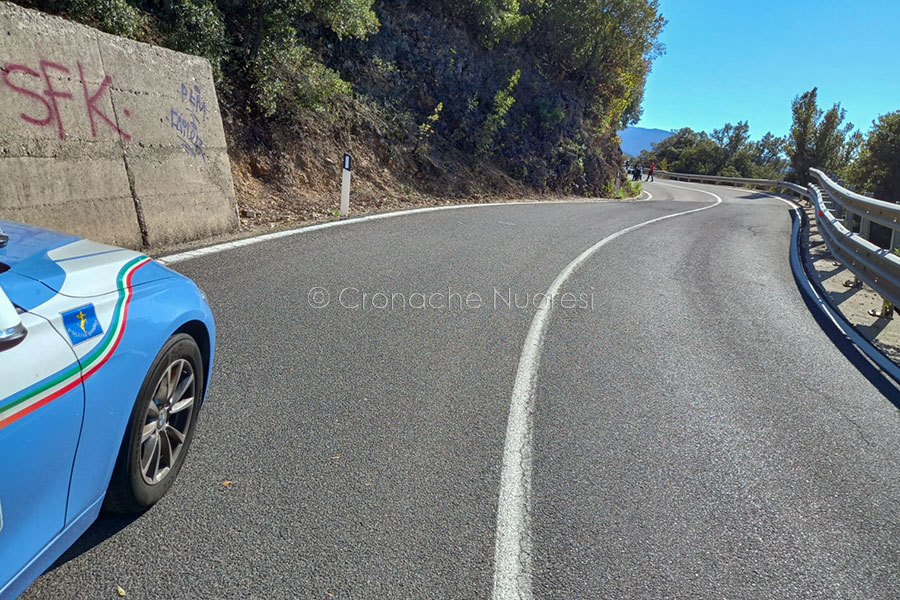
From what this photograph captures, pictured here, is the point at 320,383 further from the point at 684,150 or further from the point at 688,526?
the point at 684,150

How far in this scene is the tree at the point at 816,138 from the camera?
37.0m

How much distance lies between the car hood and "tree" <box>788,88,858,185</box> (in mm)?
42603

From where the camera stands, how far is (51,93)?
18.3 feet

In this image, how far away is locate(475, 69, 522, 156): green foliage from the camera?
19391 millimetres

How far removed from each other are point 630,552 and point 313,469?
5.48 ft

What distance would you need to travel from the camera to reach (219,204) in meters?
8.00

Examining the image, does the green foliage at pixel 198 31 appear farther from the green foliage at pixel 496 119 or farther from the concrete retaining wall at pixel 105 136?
the green foliage at pixel 496 119

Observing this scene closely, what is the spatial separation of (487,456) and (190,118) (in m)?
6.48

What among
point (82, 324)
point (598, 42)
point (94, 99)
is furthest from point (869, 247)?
point (598, 42)

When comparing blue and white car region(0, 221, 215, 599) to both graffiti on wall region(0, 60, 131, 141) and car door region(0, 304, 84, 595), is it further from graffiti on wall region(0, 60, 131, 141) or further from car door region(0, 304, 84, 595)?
graffiti on wall region(0, 60, 131, 141)

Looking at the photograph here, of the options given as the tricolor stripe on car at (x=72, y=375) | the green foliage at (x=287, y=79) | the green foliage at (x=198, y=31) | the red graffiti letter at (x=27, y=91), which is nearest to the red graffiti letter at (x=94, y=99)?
the red graffiti letter at (x=27, y=91)

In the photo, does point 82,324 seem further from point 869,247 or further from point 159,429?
point 869,247

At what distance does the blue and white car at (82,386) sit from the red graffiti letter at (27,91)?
367 centimetres

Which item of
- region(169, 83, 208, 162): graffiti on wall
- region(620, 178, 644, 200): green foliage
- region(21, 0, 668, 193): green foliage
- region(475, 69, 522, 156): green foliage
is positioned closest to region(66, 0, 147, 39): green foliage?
region(21, 0, 668, 193): green foliage
